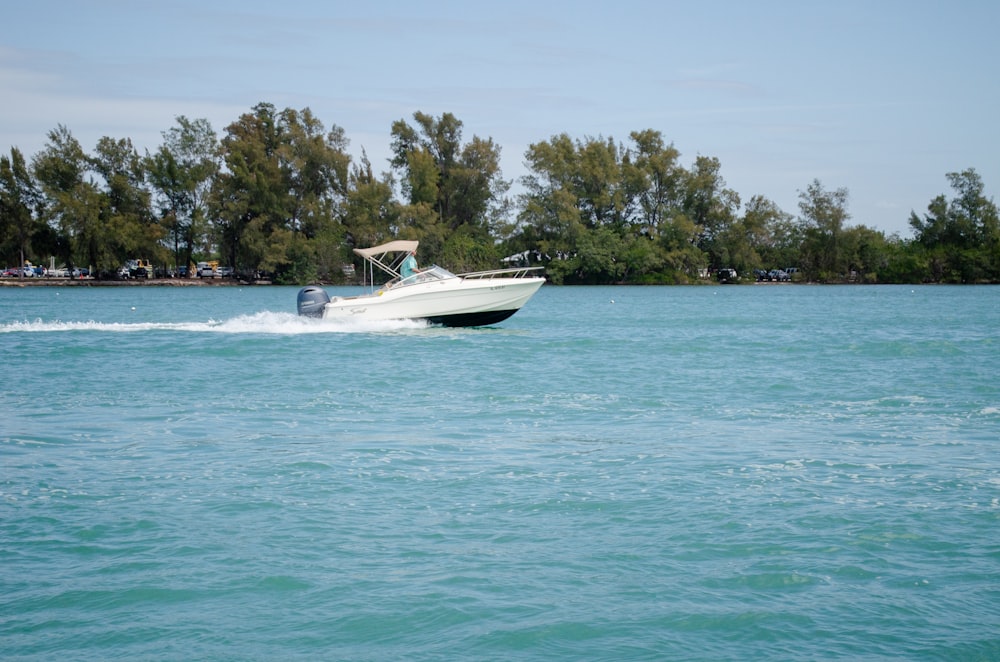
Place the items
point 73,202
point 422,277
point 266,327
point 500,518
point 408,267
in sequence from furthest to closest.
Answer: point 73,202, point 266,327, point 408,267, point 422,277, point 500,518

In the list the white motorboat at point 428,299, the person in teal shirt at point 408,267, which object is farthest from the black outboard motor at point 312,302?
the person in teal shirt at point 408,267

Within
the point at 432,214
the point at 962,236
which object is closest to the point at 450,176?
the point at 432,214

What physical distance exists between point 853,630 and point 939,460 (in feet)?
22.3

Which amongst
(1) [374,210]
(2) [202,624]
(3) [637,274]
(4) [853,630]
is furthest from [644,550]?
(3) [637,274]

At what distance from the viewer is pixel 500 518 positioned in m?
11.1

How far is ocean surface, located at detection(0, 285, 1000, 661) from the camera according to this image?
8.05 meters

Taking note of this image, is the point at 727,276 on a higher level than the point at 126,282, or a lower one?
higher

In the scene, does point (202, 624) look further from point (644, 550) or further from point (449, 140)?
point (449, 140)

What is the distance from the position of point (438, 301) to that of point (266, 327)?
7.30 m

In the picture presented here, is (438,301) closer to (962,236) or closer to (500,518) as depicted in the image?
(500,518)

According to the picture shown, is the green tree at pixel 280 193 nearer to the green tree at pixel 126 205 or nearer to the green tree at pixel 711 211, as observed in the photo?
the green tree at pixel 126 205

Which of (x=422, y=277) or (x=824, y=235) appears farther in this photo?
(x=824, y=235)

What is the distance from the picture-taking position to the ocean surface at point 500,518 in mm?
8047

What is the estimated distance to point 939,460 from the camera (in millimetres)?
13938
